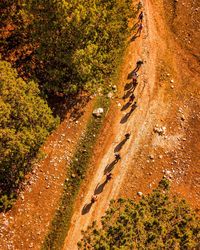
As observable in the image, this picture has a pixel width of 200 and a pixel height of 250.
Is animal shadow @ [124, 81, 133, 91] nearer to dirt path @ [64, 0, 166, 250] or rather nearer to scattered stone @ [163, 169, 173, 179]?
dirt path @ [64, 0, 166, 250]

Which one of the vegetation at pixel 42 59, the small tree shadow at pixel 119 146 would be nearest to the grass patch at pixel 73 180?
the small tree shadow at pixel 119 146

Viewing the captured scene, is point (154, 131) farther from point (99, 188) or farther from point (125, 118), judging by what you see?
point (99, 188)

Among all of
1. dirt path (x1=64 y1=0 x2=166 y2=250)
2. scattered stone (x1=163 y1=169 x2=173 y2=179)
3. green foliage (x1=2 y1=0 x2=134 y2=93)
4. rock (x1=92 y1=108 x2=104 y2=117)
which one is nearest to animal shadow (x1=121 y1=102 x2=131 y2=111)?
dirt path (x1=64 y1=0 x2=166 y2=250)

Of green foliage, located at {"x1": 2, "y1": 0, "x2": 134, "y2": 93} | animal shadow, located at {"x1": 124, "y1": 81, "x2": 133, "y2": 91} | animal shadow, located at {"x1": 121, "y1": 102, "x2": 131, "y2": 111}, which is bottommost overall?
animal shadow, located at {"x1": 121, "y1": 102, "x2": 131, "y2": 111}

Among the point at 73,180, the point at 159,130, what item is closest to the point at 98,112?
the point at 159,130

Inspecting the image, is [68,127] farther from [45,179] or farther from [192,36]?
[192,36]

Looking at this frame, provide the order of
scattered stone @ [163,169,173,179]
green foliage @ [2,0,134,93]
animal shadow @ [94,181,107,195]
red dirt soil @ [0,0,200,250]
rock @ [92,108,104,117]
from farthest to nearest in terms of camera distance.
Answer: rock @ [92,108,104,117], scattered stone @ [163,169,173,179], animal shadow @ [94,181,107,195], red dirt soil @ [0,0,200,250], green foliage @ [2,0,134,93]

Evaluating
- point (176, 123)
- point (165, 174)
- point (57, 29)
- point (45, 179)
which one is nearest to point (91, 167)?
point (45, 179)
